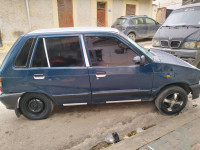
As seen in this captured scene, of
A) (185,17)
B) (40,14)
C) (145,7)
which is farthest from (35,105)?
(145,7)

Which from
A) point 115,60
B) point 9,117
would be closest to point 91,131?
point 115,60

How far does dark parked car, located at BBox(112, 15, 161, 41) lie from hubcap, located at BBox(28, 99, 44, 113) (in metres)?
7.97

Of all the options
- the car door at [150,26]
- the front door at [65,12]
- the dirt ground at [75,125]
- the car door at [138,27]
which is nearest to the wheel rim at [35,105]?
the dirt ground at [75,125]

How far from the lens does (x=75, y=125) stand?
2.94 meters

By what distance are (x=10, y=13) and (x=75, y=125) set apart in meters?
11.1

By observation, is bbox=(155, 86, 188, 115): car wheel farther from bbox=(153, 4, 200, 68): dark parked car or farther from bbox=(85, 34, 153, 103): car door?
bbox=(153, 4, 200, 68): dark parked car

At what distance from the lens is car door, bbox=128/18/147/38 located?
10039mm

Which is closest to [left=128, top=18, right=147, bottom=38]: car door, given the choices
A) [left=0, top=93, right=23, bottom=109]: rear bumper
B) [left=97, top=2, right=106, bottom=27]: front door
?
[left=97, top=2, right=106, bottom=27]: front door

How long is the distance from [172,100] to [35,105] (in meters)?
2.73

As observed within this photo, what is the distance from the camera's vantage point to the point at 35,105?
2.95 metres

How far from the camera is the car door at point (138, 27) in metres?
10.0

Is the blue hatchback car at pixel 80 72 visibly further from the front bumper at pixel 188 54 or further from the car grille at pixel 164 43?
the car grille at pixel 164 43

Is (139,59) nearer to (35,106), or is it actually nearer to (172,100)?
(172,100)

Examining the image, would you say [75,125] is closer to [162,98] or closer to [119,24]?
[162,98]
